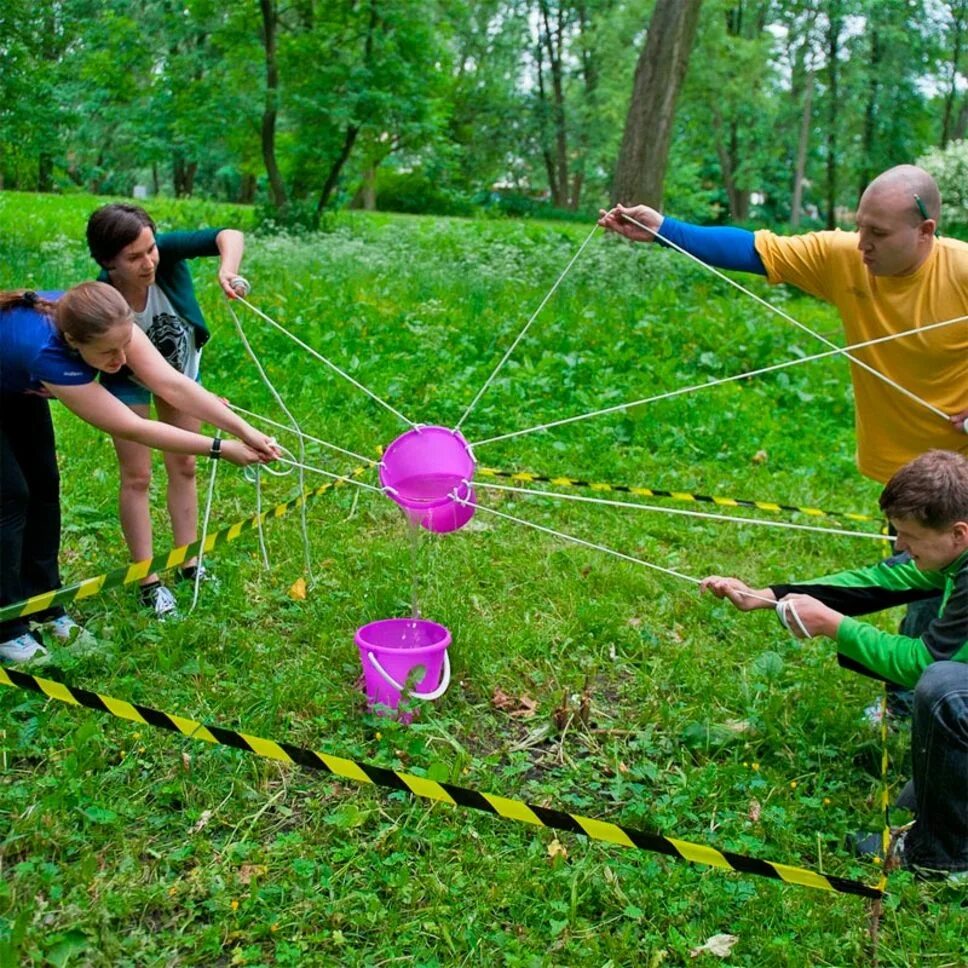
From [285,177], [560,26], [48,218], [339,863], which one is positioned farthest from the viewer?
[560,26]

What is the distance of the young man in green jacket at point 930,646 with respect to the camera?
8.77ft

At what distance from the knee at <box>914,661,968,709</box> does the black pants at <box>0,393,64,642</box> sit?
285cm

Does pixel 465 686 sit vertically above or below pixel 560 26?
below

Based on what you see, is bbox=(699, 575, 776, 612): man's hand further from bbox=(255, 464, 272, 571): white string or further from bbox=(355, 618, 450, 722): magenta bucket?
bbox=(255, 464, 272, 571): white string

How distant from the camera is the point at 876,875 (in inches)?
113

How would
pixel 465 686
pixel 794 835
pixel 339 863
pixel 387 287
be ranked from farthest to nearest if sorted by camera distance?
1. pixel 387 287
2. pixel 465 686
3. pixel 794 835
4. pixel 339 863

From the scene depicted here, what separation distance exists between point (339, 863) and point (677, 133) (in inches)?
1488

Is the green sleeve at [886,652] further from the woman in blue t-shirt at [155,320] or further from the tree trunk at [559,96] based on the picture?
the tree trunk at [559,96]

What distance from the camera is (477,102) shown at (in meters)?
35.3

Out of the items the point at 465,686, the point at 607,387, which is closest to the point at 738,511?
the point at 607,387

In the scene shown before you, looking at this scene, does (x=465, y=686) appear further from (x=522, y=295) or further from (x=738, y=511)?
(x=522, y=295)

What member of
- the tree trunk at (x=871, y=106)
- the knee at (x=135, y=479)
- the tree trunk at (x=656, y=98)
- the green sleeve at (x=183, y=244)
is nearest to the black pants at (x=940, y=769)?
the knee at (x=135, y=479)

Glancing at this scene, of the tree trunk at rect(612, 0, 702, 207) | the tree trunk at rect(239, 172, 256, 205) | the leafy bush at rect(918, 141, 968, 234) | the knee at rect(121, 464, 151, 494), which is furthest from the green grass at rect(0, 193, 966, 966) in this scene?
the tree trunk at rect(239, 172, 256, 205)

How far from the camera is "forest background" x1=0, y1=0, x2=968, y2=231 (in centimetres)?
1096
